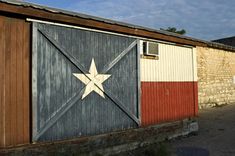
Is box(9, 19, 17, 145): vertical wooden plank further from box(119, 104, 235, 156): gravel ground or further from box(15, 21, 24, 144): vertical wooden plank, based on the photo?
box(119, 104, 235, 156): gravel ground

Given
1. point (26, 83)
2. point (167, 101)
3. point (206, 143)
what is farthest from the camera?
point (167, 101)

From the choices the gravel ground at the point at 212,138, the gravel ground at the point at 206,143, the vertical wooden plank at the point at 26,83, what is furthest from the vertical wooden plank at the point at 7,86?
the gravel ground at the point at 212,138

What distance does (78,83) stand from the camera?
9.17 m

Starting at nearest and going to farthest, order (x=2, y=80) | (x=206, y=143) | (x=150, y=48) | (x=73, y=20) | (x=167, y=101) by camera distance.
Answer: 1. (x=2, y=80)
2. (x=73, y=20)
3. (x=150, y=48)
4. (x=206, y=143)
5. (x=167, y=101)

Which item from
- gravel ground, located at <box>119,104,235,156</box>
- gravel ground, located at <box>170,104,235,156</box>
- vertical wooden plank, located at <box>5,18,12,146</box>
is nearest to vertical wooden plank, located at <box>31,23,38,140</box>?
vertical wooden plank, located at <box>5,18,12,146</box>

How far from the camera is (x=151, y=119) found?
38.5 ft

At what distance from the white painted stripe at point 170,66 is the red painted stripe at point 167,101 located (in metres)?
0.19

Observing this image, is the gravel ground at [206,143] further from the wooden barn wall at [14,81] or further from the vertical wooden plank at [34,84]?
the wooden barn wall at [14,81]

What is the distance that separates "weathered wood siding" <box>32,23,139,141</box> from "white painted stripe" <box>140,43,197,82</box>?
2.23 ft

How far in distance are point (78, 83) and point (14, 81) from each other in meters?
1.78

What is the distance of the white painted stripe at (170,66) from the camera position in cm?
1172

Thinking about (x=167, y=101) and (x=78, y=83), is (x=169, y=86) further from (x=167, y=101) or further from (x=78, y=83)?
(x=78, y=83)

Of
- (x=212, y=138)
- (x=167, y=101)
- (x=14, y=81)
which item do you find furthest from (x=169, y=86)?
(x=14, y=81)

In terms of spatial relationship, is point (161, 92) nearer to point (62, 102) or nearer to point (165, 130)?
point (165, 130)
